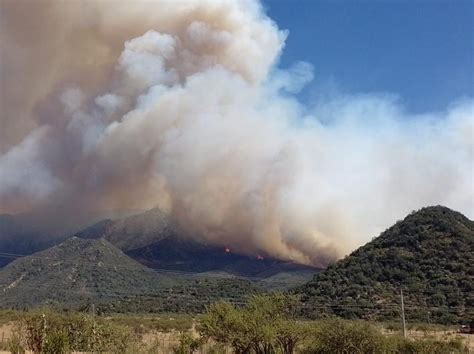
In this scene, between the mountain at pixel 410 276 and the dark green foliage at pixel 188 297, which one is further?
the dark green foliage at pixel 188 297

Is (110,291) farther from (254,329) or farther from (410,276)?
(254,329)

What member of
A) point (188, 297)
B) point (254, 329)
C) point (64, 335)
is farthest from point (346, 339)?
point (188, 297)

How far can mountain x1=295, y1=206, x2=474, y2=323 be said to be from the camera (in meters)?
107

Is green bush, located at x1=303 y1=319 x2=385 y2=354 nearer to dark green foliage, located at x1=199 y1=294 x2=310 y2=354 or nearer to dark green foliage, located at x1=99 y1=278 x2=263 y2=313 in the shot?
dark green foliage, located at x1=199 y1=294 x2=310 y2=354

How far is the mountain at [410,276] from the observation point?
107 m

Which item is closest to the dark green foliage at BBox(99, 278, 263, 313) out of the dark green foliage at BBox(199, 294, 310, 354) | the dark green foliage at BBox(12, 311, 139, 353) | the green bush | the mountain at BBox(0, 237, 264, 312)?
the mountain at BBox(0, 237, 264, 312)

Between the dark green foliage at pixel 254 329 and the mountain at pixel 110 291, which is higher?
the mountain at pixel 110 291

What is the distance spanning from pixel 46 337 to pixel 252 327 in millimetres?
16860

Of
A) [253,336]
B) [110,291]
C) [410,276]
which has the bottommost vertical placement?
[253,336]

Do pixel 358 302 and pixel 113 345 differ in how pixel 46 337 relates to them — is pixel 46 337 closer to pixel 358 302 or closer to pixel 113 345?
pixel 113 345

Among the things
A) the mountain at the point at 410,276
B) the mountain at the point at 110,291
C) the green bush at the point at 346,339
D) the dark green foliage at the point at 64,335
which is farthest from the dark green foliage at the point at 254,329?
the mountain at the point at 110,291

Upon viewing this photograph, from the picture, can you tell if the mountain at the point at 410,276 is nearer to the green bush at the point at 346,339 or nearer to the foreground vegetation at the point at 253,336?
the foreground vegetation at the point at 253,336

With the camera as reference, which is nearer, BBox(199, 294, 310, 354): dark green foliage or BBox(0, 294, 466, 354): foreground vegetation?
BBox(0, 294, 466, 354): foreground vegetation

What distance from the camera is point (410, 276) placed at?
12256cm
